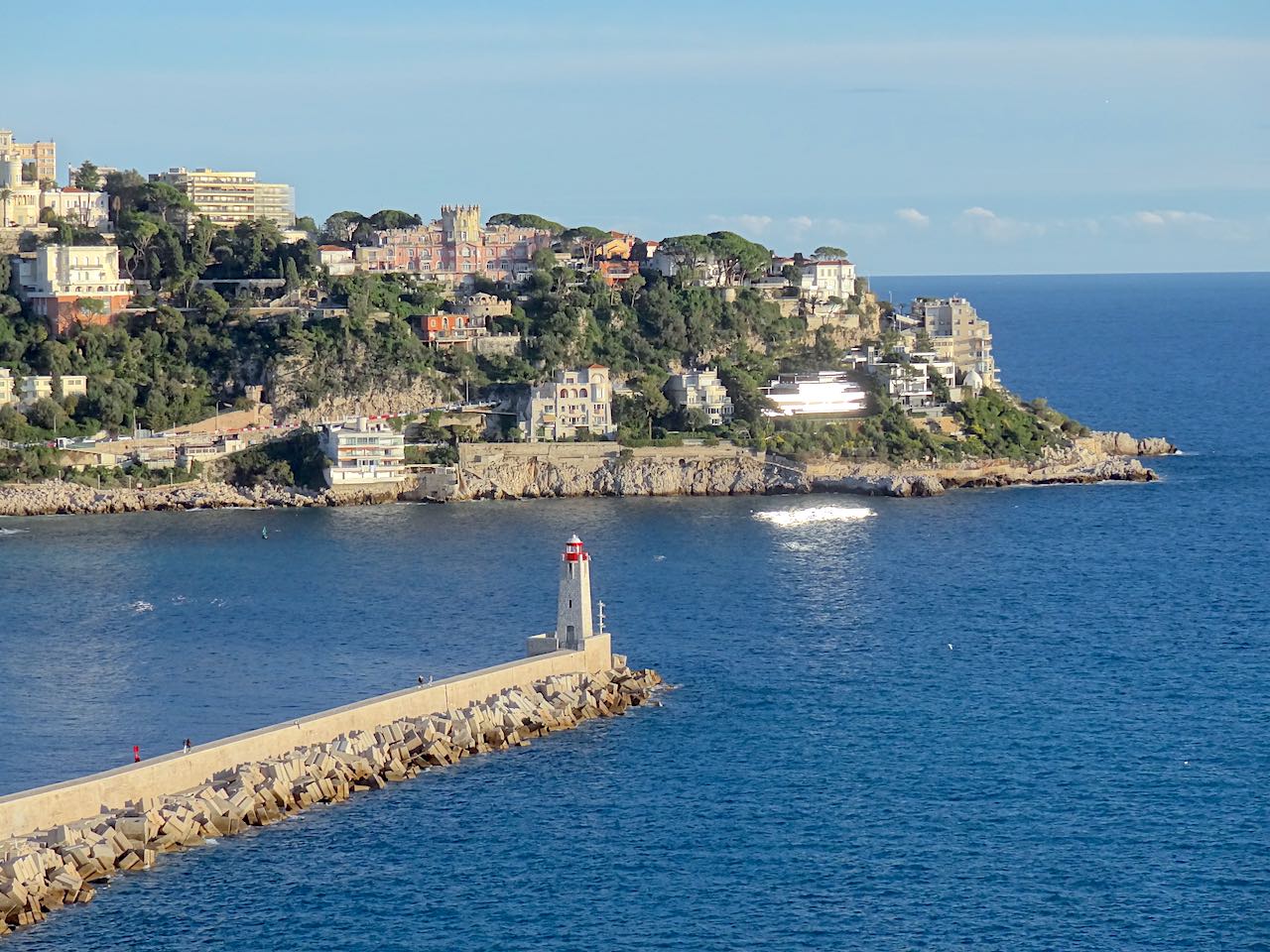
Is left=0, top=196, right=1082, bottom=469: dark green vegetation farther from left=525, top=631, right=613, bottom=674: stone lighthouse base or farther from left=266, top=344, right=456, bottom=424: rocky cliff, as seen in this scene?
left=525, top=631, right=613, bottom=674: stone lighthouse base

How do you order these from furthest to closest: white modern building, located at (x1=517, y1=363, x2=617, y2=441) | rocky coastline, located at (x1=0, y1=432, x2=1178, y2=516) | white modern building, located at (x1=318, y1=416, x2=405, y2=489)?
white modern building, located at (x1=517, y1=363, x2=617, y2=441), white modern building, located at (x1=318, y1=416, x2=405, y2=489), rocky coastline, located at (x1=0, y1=432, x2=1178, y2=516)

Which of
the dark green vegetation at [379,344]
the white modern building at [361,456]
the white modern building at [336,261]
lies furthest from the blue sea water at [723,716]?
the white modern building at [336,261]

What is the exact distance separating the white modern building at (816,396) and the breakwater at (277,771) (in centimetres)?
3617

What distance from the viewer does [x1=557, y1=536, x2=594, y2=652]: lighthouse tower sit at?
40219mm

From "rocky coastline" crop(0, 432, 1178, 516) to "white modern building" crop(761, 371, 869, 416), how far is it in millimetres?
4777

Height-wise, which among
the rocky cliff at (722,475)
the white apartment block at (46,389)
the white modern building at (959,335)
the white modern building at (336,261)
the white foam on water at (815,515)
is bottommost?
the white foam on water at (815,515)

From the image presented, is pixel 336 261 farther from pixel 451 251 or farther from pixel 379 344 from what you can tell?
pixel 379 344

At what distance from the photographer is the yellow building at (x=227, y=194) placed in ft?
318

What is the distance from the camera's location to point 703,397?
7512 centimetres

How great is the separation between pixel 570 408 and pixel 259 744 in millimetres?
40167

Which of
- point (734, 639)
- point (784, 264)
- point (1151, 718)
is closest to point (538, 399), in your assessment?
point (784, 264)

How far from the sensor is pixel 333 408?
74.2 meters

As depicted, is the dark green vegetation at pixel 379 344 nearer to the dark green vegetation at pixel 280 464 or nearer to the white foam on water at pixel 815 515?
the dark green vegetation at pixel 280 464

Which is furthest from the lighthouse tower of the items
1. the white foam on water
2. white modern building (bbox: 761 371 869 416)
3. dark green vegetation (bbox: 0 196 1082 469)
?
white modern building (bbox: 761 371 869 416)
